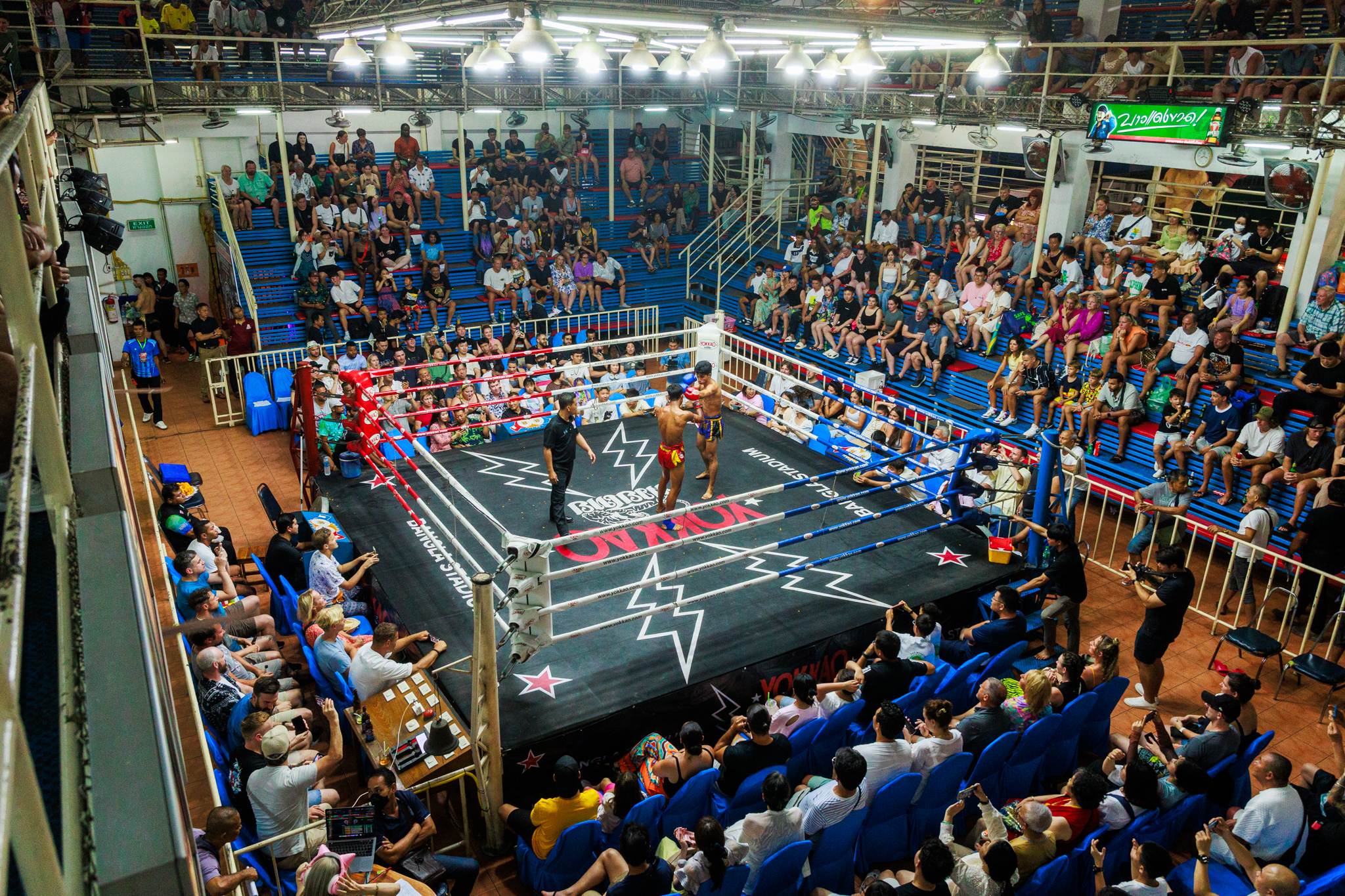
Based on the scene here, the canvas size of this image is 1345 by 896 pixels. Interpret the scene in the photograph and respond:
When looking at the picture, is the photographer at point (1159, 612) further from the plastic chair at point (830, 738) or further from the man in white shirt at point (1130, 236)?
the man in white shirt at point (1130, 236)

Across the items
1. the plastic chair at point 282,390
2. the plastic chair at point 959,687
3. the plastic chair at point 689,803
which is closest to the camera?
the plastic chair at point 689,803

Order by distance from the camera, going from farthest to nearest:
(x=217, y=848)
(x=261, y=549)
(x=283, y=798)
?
(x=261, y=549)
(x=283, y=798)
(x=217, y=848)

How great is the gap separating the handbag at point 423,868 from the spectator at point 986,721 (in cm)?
304

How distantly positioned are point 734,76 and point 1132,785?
15.1 meters

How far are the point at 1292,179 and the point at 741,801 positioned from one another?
979 cm

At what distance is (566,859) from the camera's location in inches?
191

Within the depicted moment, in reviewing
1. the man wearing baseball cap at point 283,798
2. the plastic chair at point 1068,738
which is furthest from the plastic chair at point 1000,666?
the man wearing baseball cap at point 283,798

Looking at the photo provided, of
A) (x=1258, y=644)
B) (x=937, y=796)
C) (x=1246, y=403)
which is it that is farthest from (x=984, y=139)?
(x=937, y=796)

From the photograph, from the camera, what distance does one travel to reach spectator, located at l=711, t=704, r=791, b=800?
511 centimetres

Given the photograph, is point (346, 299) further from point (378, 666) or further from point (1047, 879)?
point (1047, 879)

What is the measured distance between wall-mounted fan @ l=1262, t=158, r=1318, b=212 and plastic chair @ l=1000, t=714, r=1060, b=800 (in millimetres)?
7909

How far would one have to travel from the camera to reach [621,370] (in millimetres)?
13141

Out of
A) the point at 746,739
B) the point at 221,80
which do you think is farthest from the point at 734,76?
the point at 746,739

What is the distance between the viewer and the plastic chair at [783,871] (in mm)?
4516
